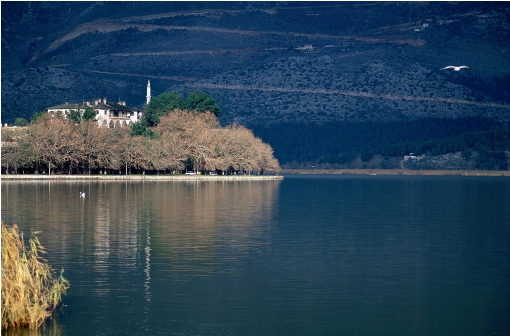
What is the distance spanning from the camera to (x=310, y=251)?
3173 centimetres

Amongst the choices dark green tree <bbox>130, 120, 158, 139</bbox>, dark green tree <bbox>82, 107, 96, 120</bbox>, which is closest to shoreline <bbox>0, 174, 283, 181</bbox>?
dark green tree <bbox>130, 120, 158, 139</bbox>

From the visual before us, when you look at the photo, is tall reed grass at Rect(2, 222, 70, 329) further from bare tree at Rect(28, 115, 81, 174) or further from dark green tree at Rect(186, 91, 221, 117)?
dark green tree at Rect(186, 91, 221, 117)

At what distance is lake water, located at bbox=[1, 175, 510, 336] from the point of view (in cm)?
2016

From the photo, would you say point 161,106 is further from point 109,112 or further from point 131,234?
point 131,234

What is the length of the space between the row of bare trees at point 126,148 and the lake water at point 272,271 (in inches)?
1812

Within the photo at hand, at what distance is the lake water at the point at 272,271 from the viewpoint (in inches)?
794

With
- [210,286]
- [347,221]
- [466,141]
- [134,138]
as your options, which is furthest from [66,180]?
[466,141]

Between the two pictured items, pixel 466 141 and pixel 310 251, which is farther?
pixel 466 141

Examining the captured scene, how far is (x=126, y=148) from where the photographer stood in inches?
3851

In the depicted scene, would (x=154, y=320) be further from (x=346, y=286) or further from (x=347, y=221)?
(x=347, y=221)

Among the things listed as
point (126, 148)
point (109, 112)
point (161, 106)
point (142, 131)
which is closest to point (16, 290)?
point (126, 148)

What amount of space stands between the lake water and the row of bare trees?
46018 millimetres

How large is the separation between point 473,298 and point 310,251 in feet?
31.3

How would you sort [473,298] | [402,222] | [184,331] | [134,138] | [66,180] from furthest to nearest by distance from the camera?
[134,138] < [66,180] < [402,222] < [473,298] < [184,331]
